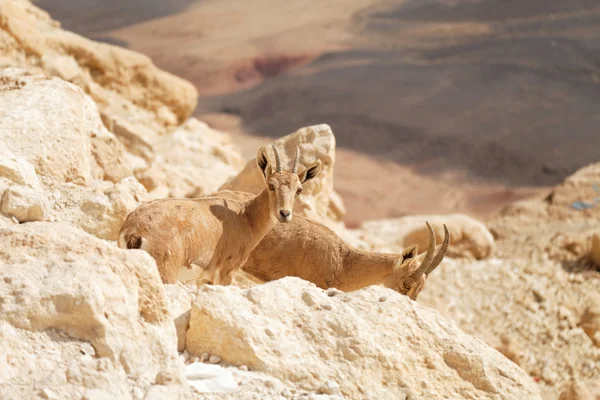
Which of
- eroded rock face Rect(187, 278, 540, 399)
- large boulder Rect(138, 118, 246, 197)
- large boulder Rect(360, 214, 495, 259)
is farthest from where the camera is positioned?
large boulder Rect(360, 214, 495, 259)

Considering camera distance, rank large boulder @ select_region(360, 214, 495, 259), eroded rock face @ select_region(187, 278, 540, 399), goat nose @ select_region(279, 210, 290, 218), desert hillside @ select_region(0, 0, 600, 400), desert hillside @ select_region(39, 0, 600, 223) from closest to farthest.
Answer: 1. desert hillside @ select_region(0, 0, 600, 400)
2. eroded rock face @ select_region(187, 278, 540, 399)
3. goat nose @ select_region(279, 210, 290, 218)
4. large boulder @ select_region(360, 214, 495, 259)
5. desert hillside @ select_region(39, 0, 600, 223)

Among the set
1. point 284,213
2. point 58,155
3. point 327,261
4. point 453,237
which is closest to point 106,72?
point 453,237

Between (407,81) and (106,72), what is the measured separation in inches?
667

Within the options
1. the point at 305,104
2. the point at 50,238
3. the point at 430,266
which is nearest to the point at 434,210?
the point at 305,104

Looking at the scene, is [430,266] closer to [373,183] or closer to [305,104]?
[373,183]

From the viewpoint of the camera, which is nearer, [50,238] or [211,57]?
[50,238]

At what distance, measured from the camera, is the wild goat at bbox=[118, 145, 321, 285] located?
6.44 metres

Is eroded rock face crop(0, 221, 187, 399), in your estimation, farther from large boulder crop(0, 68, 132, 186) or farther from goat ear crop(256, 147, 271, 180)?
goat ear crop(256, 147, 271, 180)

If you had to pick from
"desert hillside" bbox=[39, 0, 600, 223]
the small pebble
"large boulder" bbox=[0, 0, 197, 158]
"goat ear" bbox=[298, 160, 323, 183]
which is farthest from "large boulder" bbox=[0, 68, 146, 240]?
"desert hillside" bbox=[39, 0, 600, 223]

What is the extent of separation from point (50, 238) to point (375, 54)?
1060 inches

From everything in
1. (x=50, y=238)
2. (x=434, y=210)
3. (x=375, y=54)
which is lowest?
(x=434, y=210)

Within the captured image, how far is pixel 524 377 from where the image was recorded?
5871mm

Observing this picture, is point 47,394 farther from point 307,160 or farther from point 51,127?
point 307,160

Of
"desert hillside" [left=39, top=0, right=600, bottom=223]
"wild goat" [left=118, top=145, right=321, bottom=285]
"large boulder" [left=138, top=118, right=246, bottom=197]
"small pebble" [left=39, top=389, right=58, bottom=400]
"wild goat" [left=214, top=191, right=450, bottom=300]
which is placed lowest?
"desert hillside" [left=39, top=0, right=600, bottom=223]
